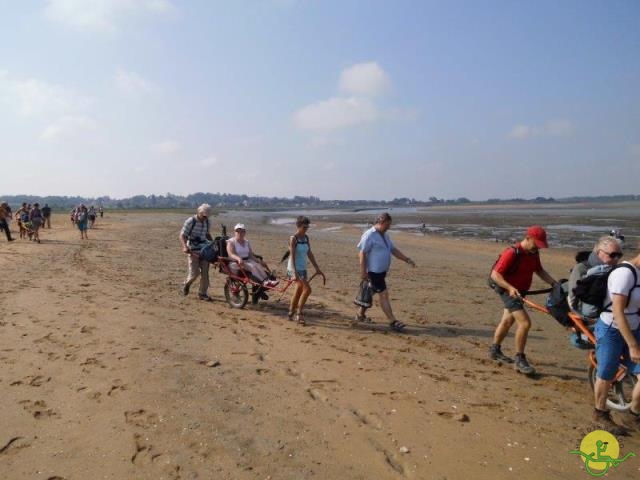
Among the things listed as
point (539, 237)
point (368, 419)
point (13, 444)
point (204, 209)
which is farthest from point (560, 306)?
point (204, 209)

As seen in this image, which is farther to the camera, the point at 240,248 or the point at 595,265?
the point at 240,248

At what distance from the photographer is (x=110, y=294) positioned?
862 cm

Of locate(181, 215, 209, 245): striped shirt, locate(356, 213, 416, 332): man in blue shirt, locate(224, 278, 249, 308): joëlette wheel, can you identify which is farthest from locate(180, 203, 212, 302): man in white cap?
locate(356, 213, 416, 332): man in blue shirt

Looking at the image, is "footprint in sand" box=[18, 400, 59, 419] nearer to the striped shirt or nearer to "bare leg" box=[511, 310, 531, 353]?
the striped shirt

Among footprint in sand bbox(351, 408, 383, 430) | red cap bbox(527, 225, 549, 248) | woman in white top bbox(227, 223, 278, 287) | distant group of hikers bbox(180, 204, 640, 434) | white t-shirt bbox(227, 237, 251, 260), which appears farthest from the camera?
white t-shirt bbox(227, 237, 251, 260)

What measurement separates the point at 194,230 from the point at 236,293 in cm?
151

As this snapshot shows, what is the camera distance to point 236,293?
27.2ft

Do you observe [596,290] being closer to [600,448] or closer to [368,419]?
[600,448]

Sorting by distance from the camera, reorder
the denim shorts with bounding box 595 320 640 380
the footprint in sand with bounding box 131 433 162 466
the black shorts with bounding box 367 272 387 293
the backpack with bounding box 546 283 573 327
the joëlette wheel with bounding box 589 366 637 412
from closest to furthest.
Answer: the footprint in sand with bounding box 131 433 162 466, the denim shorts with bounding box 595 320 640 380, the joëlette wheel with bounding box 589 366 637 412, the backpack with bounding box 546 283 573 327, the black shorts with bounding box 367 272 387 293

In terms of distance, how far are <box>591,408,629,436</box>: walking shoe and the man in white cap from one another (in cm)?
670

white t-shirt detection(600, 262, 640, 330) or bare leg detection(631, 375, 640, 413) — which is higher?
white t-shirt detection(600, 262, 640, 330)

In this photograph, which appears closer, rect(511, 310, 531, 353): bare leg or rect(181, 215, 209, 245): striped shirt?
rect(511, 310, 531, 353): bare leg

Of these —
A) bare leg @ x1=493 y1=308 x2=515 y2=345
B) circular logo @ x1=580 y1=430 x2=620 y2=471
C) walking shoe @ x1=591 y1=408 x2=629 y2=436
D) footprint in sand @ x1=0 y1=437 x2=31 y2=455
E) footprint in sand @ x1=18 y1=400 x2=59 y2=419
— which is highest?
bare leg @ x1=493 y1=308 x2=515 y2=345

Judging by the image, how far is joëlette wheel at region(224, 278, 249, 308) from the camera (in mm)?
8141
